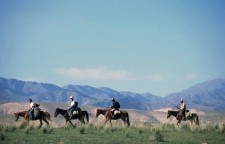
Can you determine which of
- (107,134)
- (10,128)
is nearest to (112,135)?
(107,134)

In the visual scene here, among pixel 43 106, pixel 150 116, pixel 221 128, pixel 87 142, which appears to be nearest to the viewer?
pixel 87 142

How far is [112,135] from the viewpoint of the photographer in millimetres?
22234

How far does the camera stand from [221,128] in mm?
24984

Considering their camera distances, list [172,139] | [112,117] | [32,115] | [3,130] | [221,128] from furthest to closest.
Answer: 1. [112,117]
2. [32,115]
3. [221,128]
4. [3,130]
5. [172,139]

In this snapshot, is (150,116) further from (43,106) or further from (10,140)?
(10,140)

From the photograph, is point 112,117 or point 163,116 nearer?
point 112,117

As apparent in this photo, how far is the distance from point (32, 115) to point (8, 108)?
95.7m

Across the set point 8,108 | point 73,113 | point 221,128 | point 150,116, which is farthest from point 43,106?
point 221,128

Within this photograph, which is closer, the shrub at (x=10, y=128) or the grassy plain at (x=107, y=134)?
the grassy plain at (x=107, y=134)

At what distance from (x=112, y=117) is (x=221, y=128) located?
31.5 feet

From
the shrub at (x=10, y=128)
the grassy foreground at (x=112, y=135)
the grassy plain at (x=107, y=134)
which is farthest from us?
the shrub at (x=10, y=128)

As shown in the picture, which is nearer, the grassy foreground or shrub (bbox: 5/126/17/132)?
the grassy foreground

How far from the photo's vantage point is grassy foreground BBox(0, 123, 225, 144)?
754 inches

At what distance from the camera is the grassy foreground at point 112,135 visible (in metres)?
19.2
